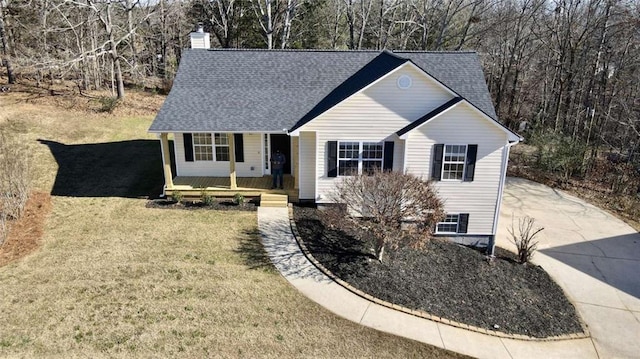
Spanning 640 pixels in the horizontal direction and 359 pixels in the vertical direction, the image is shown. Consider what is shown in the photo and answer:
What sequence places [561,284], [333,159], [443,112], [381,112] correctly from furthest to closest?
[333,159] → [381,112] → [443,112] → [561,284]

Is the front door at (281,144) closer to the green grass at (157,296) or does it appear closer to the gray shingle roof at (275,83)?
the gray shingle roof at (275,83)

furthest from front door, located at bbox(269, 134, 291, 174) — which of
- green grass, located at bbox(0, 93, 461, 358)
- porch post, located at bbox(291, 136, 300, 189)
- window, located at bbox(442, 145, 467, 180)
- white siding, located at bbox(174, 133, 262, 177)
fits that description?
window, located at bbox(442, 145, 467, 180)

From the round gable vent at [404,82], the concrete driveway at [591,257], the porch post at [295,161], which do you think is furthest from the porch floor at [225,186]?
the concrete driveway at [591,257]

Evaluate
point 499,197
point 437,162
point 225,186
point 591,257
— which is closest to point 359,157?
point 437,162

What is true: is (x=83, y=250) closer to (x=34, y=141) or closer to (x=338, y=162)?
(x=338, y=162)

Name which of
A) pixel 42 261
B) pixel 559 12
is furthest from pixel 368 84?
pixel 559 12

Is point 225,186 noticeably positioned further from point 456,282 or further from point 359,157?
point 456,282
